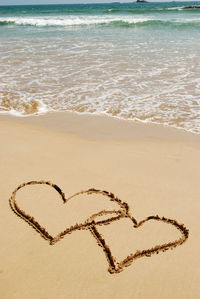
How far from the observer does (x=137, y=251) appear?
1996 millimetres

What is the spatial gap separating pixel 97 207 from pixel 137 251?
0.59 meters

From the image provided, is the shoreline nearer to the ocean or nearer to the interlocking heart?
the ocean

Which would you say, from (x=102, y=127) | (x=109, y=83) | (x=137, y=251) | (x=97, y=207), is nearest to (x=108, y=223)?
(x=97, y=207)

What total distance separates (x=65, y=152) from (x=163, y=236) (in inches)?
68.3

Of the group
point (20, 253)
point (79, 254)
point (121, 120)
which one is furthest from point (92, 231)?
point (121, 120)

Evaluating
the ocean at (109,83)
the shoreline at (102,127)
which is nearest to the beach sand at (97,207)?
the shoreline at (102,127)

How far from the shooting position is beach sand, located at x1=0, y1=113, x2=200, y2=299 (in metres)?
1.79

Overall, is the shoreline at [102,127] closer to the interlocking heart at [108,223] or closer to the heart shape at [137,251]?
the interlocking heart at [108,223]

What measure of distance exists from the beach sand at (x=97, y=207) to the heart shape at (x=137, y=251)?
3 centimetres

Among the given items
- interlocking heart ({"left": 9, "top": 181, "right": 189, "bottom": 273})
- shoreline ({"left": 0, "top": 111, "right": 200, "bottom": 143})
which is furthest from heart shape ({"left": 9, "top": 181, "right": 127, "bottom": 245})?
shoreline ({"left": 0, "top": 111, "right": 200, "bottom": 143})

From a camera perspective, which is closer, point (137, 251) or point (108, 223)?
point (137, 251)

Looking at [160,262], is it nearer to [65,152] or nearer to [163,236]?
[163,236]

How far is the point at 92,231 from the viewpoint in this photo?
2.18 meters

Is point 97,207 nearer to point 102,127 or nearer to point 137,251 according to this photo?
point 137,251
